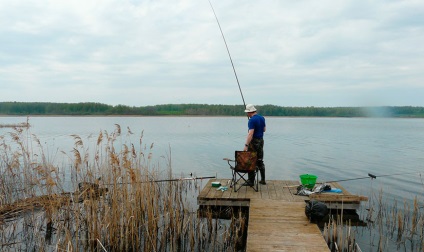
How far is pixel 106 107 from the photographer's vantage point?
9275 cm

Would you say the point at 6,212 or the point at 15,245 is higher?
the point at 6,212

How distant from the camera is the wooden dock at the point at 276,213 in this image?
4195 mm

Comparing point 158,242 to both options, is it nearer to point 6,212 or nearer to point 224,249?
point 224,249

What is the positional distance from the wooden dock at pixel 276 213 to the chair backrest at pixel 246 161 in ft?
2.08

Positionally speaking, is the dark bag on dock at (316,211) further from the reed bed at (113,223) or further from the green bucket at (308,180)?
the green bucket at (308,180)

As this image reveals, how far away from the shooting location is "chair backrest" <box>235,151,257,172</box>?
6.53 m

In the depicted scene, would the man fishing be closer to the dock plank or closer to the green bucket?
the green bucket

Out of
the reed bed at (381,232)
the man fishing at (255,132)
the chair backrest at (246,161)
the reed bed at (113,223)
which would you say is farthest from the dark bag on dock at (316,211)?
the man fishing at (255,132)

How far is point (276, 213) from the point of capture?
5508 millimetres

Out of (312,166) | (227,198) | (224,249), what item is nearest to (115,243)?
(224,249)

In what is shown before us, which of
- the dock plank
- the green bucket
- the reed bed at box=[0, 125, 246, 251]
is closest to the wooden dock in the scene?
the dock plank

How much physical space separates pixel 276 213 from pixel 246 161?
1374 millimetres

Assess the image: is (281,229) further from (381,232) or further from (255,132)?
(381,232)

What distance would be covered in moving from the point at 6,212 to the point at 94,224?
260 centimetres
